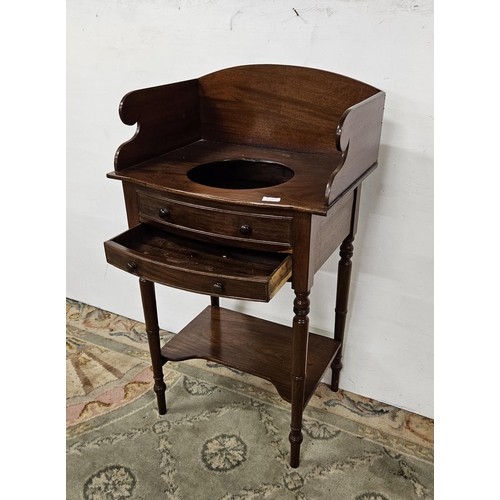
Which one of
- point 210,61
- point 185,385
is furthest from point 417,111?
point 185,385

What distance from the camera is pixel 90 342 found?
2.23 m

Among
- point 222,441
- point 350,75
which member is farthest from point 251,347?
point 350,75

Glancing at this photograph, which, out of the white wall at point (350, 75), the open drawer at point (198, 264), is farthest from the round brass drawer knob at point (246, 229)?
the white wall at point (350, 75)

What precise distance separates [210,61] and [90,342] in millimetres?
1296

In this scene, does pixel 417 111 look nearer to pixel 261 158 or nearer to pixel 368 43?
pixel 368 43

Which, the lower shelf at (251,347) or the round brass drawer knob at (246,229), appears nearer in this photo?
the round brass drawer knob at (246,229)

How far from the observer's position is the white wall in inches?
57.4

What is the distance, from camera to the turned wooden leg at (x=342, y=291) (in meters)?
1.63

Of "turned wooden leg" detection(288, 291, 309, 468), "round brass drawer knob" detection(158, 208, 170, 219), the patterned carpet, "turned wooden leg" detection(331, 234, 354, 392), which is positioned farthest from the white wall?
"round brass drawer knob" detection(158, 208, 170, 219)

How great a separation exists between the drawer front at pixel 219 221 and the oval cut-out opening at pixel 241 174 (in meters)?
0.16

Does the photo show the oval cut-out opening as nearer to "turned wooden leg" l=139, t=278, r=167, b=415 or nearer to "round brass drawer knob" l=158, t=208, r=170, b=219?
"round brass drawer knob" l=158, t=208, r=170, b=219

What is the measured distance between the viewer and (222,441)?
169 cm

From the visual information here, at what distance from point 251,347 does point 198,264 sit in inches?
19.7

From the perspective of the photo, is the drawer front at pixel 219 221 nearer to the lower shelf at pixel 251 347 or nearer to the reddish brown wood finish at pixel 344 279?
the reddish brown wood finish at pixel 344 279
